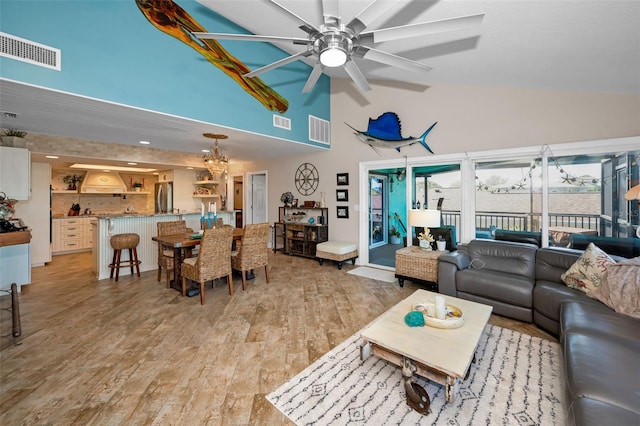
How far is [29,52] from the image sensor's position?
2.30m

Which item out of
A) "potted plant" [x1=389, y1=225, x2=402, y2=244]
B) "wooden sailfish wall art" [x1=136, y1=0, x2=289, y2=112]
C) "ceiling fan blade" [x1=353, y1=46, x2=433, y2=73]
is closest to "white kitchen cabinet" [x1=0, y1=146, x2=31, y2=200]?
"wooden sailfish wall art" [x1=136, y1=0, x2=289, y2=112]

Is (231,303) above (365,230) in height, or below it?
below

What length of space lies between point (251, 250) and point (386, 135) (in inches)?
128

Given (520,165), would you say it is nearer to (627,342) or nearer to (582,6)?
(582,6)

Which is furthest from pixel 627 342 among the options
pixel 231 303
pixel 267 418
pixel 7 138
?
pixel 7 138

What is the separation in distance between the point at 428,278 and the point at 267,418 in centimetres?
291

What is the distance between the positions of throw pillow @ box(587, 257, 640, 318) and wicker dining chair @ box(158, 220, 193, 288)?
5.23 meters

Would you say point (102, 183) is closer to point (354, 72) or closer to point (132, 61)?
point (132, 61)

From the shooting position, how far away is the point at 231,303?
3553 millimetres

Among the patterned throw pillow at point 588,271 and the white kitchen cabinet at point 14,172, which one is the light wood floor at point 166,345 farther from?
the white kitchen cabinet at point 14,172

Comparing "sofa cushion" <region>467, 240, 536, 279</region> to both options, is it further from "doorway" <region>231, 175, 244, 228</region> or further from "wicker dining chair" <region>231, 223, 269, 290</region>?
"doorway" <region>231, 175, 244, 228</region>

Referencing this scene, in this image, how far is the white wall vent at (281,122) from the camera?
14.7ft

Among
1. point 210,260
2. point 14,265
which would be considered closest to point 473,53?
point 210,260

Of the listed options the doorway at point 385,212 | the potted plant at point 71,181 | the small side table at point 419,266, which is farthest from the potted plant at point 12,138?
the small side table at point 419,266
